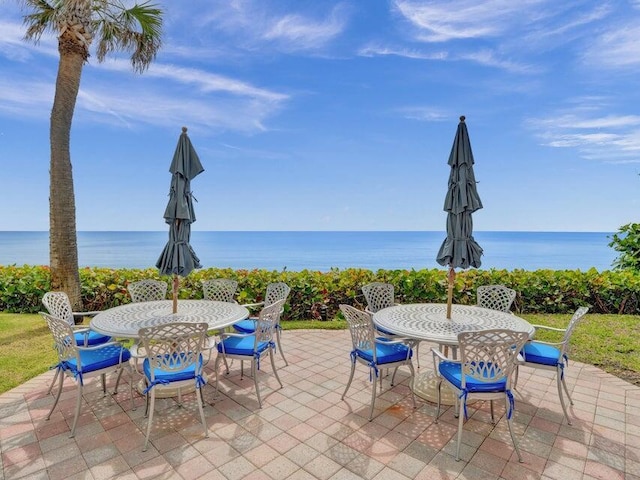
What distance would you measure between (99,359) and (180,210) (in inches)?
70.5

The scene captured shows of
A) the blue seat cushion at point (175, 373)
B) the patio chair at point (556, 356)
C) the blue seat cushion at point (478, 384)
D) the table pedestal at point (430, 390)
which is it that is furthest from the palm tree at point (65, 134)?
the patio chair at point (556, 356)

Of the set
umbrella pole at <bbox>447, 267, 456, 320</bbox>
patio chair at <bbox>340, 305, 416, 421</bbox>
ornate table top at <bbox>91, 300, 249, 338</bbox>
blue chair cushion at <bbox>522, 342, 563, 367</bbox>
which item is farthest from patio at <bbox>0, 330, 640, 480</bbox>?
umbrella pole at <bbox>447, 267, 456, 320</bbox>

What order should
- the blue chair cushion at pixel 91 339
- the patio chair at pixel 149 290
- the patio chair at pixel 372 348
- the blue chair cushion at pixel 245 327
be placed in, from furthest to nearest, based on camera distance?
the patio chair at pixel 149 290 → the blue chair cushion at pixel 245 327 → the blue chair cushion at pixel 91 339 → the patio chair at pixel 372 348

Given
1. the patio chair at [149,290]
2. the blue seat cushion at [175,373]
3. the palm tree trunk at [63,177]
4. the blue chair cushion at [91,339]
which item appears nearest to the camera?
the blue seat cushion at [175,373]

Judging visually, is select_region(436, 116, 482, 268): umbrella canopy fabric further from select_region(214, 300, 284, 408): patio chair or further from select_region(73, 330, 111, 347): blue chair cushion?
select_region(73, 330, 111, 347): blue chair cushion

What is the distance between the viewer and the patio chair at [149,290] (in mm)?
5434

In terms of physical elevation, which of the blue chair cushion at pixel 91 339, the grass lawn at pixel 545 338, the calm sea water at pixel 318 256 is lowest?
the calm sea water at pixel 318 256

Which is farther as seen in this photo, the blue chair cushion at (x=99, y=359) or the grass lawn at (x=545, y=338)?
the grass lawn at (x=545, y=338)

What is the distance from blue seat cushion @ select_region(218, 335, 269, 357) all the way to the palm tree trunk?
4240 mm

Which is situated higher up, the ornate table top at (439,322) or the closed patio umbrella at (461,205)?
the closed patio umbrella at (461,205)

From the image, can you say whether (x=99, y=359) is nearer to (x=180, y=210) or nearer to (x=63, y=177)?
(x=180, y=210)

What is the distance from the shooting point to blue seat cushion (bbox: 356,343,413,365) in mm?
3480

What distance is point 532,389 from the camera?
4004 millimetres

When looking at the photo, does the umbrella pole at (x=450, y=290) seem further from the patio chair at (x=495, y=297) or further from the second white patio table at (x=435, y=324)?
the patio chair at (x=495, y=297)
